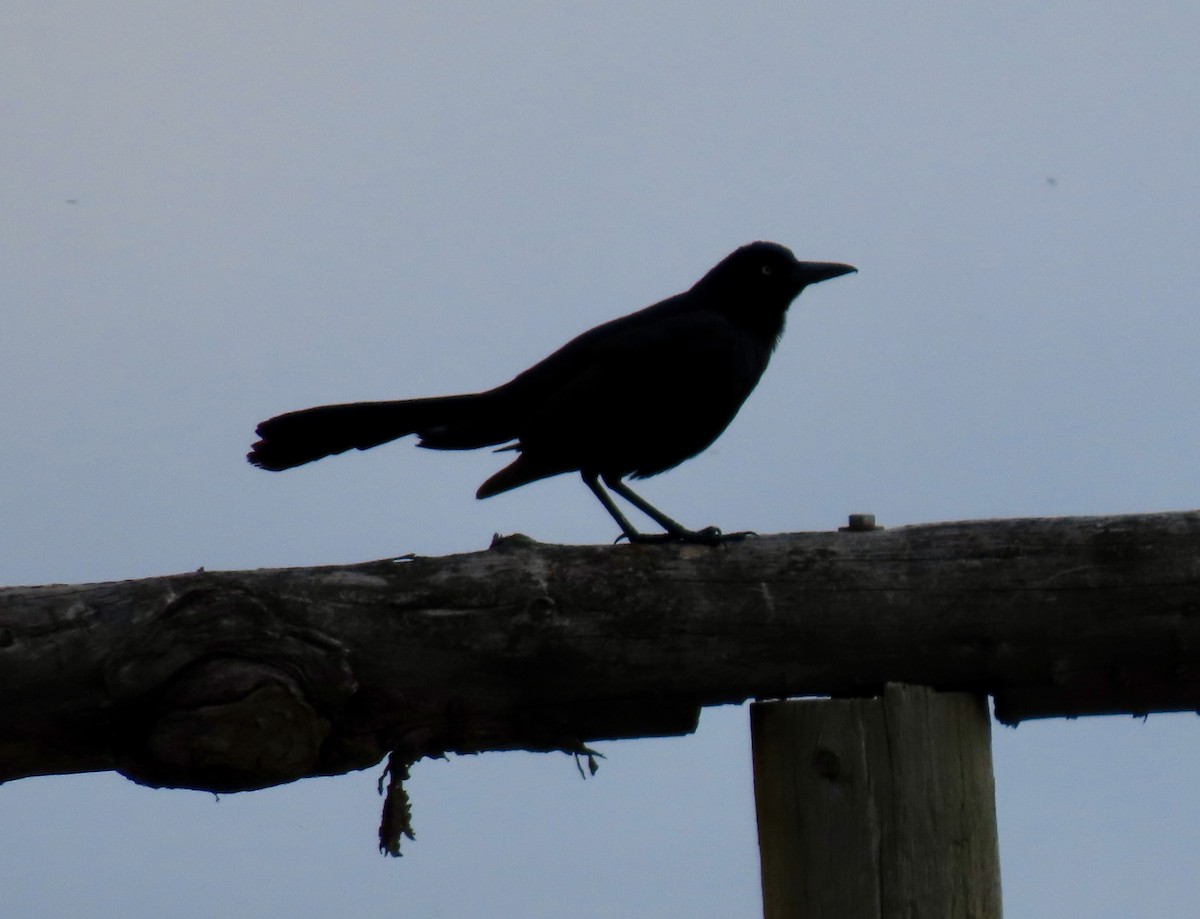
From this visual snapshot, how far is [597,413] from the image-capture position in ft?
13.5

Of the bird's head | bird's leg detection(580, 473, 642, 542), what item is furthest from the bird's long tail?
the bird's head

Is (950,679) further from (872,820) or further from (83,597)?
(83,597)

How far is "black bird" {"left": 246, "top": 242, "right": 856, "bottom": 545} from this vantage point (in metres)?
4.05

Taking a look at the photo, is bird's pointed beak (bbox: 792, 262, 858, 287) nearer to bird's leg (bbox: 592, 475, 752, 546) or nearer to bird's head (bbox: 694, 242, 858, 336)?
bird's head (bbox: 694, 242, 858, 336)

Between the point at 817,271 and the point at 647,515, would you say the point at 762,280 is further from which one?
the point at 647,515

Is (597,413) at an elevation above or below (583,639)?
above

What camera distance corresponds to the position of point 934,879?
268 cm

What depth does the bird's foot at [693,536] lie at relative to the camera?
2990mm

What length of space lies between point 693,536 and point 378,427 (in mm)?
1288

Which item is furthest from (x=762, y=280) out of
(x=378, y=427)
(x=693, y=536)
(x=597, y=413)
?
(x=693, y=536)

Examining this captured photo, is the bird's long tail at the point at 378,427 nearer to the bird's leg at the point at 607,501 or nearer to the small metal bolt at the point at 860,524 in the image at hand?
the bird's leg at the point at 607,501

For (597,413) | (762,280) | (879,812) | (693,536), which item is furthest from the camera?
(762,280)

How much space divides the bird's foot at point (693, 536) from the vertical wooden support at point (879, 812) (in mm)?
383

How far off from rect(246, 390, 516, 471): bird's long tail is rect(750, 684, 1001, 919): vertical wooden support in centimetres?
177
